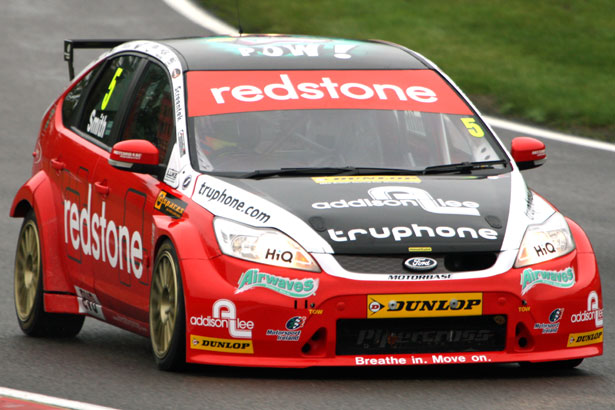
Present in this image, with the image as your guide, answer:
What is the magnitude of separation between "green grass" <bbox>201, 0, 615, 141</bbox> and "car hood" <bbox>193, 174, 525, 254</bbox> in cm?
945

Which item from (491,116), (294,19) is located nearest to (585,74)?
(491,116)

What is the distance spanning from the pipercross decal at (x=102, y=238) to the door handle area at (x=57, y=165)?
209 millimetres

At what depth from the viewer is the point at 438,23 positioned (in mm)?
20734

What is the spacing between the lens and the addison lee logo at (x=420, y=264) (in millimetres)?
6590

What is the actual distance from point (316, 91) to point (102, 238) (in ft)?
4.45

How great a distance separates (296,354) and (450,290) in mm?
723

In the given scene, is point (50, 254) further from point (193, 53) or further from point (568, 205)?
point (568, 205)

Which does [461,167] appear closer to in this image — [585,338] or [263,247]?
[585,338]

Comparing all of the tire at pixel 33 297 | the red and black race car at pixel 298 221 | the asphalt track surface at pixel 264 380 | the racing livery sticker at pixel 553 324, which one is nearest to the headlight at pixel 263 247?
the red and black race car at pixel 298 221

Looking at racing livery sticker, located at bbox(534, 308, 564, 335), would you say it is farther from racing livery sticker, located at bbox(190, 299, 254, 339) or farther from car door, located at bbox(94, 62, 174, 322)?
car door, located at bbox(94, 62, 174, 322)

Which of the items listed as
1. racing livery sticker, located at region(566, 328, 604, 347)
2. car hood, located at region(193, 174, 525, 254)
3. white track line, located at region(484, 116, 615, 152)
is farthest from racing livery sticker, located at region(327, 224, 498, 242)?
white track line, located at region(484, 116, 615, 152)

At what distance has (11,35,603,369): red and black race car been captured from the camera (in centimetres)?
659

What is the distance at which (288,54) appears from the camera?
8195 mm

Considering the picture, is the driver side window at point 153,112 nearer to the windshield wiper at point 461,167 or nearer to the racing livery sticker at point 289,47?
the racing livery sticker at point 289,47
